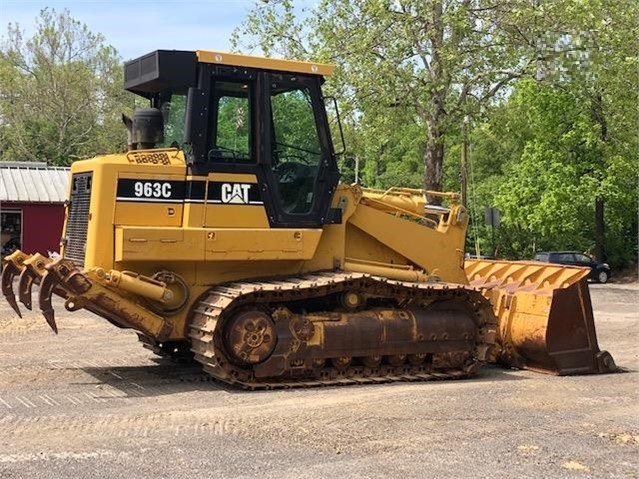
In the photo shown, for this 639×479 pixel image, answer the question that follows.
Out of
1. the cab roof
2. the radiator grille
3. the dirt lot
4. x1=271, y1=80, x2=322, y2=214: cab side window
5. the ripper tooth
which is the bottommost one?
the dirt lot

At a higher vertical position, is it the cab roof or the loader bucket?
the cab roof

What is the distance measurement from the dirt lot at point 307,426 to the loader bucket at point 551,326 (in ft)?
0.90

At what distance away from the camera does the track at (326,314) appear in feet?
28.3

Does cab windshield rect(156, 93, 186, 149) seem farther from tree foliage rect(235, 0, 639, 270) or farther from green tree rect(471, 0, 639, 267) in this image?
green tree rect(471, 0, 639, 267)

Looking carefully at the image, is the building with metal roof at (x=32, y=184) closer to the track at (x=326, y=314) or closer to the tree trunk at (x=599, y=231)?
the track at (x=326, y=314)

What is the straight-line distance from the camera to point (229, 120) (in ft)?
Result: 29.8

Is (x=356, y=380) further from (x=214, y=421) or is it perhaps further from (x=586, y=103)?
(x=586, y=103)

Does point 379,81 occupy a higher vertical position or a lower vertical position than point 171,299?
higher

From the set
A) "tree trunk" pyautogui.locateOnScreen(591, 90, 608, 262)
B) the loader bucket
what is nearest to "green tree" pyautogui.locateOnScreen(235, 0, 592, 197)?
"tree trunk" pyautogui.locateOnScreen(591, 90, 608, 262)

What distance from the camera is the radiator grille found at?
892 cm

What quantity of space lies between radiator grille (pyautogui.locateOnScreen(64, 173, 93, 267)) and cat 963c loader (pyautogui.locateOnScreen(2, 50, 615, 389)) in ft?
0.08

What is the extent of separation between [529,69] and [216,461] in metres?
24.7

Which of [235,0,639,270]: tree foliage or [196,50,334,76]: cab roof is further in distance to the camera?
[235,0,639,270]: tree foliage

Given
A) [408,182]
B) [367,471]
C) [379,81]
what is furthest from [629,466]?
[408,182]
